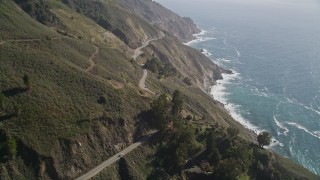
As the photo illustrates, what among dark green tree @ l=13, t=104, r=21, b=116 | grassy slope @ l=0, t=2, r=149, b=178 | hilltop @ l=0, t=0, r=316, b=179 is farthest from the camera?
grassy slope @ l=0, t=2, r=149, b=178

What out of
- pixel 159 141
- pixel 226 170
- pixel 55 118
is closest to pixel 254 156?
pixel 226 170

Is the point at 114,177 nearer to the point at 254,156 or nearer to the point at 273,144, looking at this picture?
the point at 254,156

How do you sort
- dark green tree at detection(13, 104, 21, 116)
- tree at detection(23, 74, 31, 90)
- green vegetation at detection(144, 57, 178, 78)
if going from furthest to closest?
1. green vegetation at detection(144, 57, 178, 78)
2. tree at detection(23, 74, 31, 90)
3. dark green tree at detection(13, 104, 21, 116)

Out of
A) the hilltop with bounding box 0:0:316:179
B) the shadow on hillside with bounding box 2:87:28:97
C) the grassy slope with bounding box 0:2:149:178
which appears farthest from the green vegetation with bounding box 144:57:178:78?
the shadow on hillside with bounding box 2:87:28:97

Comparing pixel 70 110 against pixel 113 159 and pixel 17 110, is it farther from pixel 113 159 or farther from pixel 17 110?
pixel 113 159

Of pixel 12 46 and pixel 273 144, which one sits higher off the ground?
pixel 12 46

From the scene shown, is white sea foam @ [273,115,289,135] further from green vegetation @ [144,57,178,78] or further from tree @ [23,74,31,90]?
tree @ [23,74,31,90]

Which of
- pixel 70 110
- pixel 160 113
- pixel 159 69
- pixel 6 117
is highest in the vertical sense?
pixel 160 113

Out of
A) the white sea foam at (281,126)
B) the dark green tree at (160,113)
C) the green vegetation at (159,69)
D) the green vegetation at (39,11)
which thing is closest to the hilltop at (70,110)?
the dark green tree at (160,113)

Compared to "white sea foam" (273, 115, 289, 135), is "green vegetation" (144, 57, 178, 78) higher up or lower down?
higher up

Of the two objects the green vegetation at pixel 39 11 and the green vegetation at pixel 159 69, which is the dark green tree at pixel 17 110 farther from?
the green vegetation at pixel 159 69

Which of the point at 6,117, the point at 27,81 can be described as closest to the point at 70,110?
the point at 27,81
